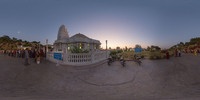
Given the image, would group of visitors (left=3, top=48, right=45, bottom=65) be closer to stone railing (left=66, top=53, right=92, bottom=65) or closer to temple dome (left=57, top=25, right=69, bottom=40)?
stone railing (left=66, top=53, right=92, bottom=65)

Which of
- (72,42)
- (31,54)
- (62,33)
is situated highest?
(62,33)

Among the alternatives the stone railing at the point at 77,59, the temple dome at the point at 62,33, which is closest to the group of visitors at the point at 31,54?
the stone railing at the point at 77,59

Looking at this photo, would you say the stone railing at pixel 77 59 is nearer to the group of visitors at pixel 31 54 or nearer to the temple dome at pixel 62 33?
the group of visitors at pixel 31 54

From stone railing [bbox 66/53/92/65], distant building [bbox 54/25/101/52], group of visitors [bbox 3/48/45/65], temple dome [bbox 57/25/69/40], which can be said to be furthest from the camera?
temple dome [bbox 57/25/69/40]

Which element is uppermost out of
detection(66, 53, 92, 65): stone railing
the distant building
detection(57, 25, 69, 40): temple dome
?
detection(57, 25, 69, 40): temple dome

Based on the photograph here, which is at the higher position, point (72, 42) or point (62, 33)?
point (62, 33)

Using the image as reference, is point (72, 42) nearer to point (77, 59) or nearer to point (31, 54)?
point (31, 54)

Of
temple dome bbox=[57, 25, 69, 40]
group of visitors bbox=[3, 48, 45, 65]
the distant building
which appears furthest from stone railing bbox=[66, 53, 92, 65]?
temple dome bbox=[57, 25, 69, 40]

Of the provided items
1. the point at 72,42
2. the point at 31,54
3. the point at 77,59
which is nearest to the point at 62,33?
the point at 72,42

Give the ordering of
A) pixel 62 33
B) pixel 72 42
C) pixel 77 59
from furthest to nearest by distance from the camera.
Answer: pixel 62 33, pixel 72 42, pixel 77 59

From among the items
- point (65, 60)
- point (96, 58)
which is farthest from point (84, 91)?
point (96, 58)

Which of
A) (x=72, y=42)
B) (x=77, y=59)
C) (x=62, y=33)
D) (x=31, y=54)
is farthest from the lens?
(x=62, y=33)

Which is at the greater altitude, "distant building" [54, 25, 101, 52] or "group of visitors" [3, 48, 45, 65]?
"distant building" [54, 25, 101, 52]

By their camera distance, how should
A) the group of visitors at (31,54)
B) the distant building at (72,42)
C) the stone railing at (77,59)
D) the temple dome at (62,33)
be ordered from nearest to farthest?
the group of visitors at (31,54) < the stone railing at (77,59) < the distant building at (72,42) < the temple dome at (62,33)
